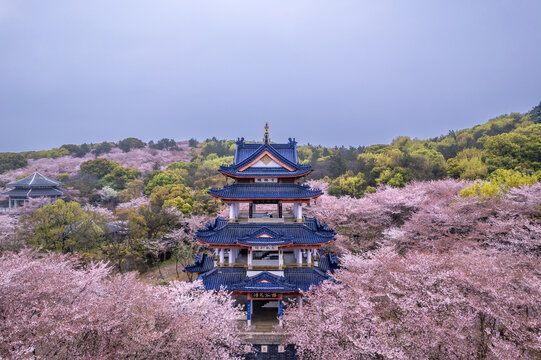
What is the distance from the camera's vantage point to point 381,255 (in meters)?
13.4

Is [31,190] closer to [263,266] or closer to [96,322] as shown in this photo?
[263,266]

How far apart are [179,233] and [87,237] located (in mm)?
7650

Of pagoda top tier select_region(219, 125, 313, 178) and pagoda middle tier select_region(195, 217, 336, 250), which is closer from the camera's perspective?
pagoda middle tier select_region(195, 217, 336, 250)

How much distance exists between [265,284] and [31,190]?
4471cm

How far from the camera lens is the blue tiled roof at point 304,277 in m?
14.4

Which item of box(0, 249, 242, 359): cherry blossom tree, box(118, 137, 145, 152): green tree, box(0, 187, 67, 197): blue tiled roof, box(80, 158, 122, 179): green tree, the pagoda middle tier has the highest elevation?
A: box(118, 137, 145, 152): green tree

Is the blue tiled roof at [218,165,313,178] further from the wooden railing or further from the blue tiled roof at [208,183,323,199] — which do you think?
the wooden railing

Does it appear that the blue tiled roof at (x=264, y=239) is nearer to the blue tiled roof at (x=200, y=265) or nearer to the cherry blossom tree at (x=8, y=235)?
the blue tiled roof at (x=200, y=265)

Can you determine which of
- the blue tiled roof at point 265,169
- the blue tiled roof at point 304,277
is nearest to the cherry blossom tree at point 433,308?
the blue tiled roof at point 304,277

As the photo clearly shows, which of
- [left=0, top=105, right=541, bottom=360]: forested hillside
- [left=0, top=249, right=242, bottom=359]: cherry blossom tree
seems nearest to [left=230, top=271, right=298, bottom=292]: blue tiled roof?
[left=0, top=105, right=541, bottom=360]: forested hillside

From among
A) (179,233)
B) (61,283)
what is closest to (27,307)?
(61,283)

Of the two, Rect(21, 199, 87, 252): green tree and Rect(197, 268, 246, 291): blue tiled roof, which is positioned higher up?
Rect(21, 199, 87, 252): green tree

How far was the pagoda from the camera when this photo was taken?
39781mm

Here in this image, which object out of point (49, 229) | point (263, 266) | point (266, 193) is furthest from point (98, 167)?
point (263, 266)
